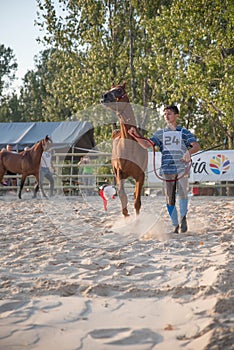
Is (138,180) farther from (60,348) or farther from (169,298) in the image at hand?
(60,348)

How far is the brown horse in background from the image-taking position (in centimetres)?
1555

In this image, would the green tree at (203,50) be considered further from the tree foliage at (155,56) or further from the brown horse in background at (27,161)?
the brown horse in background at (27,161)

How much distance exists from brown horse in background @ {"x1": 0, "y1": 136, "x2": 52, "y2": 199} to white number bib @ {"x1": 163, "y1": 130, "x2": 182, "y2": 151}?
8905 millimetres

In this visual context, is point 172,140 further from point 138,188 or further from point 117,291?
point 117,291

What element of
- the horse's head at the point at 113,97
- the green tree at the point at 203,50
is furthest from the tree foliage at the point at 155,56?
the horse's head at the point at 113,97

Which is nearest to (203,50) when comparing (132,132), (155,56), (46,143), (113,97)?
(155,56)

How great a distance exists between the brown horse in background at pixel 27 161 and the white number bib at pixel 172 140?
29.2ft

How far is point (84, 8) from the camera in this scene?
24.8 metres

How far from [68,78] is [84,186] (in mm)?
11772

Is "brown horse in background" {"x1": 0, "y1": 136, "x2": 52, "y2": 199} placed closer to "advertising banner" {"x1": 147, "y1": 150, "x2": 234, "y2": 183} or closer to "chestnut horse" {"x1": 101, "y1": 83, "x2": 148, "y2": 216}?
"advertising banner" {"x1": 147, "y1": 150, "x2": 234, "y2": 183}

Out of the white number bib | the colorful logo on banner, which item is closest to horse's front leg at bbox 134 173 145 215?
the white number bib

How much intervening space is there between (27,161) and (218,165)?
6.18 m

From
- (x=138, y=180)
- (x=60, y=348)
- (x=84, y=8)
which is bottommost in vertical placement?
(x=60, y=348)

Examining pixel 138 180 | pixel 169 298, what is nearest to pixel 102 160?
pixel 138 180
